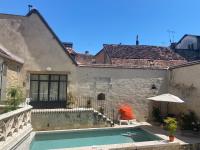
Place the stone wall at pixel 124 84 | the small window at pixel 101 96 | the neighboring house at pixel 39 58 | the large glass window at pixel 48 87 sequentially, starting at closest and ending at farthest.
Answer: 1. the neighboring house at pixel 39 58
2. the large glass window at pixel 48 87
3. the stone wall at pixel 124 84
4. the small window at pixel 101 96

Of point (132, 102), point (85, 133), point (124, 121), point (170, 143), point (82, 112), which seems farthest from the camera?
point (132, 102)

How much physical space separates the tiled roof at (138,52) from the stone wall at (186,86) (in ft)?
24.6

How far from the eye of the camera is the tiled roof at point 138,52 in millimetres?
28594

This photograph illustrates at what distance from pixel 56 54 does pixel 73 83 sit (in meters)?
2.87

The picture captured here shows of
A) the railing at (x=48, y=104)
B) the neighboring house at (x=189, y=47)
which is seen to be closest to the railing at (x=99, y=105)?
the railing at (x=48, y=104)

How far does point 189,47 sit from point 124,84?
61.4 feet

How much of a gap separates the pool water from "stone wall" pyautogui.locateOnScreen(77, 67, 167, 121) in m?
3.98

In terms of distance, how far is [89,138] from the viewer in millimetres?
15562

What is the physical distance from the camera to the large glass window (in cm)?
1970

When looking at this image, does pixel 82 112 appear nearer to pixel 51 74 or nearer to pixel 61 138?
pixel 61 138

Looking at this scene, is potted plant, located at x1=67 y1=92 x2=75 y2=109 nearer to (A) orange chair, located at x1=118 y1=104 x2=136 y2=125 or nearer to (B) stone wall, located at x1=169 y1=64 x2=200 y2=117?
(A) orange chair, located at x1=118 y1=104 x2=136 y2=125

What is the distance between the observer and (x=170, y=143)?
42.8 ft

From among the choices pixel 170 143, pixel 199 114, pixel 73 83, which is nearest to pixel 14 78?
pixel 73 83

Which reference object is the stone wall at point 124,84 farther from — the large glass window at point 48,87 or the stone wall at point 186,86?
the large glass window at point 48,87
